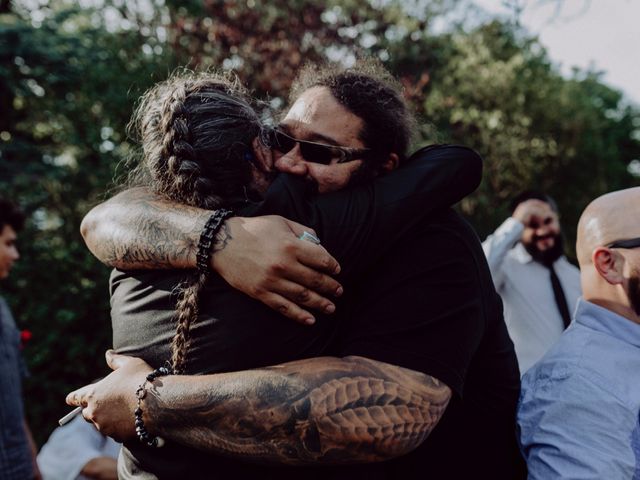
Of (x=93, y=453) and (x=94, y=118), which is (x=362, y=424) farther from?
(x=94, y=118)

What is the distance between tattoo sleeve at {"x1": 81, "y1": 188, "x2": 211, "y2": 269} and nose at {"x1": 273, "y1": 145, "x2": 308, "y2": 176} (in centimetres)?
34

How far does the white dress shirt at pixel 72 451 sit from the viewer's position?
4.24 m

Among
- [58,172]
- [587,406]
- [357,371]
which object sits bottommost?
[58,172]

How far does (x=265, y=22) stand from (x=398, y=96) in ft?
27.2

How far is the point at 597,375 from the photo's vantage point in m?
1.86

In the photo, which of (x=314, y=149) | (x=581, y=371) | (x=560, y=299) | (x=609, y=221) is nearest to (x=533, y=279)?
(x=560, y=299)

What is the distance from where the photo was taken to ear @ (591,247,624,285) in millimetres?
2129

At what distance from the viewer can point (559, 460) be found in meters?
1.75

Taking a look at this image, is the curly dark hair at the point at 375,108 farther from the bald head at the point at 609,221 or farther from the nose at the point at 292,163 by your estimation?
the bald head at the point at 609,221

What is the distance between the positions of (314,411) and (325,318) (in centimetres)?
26

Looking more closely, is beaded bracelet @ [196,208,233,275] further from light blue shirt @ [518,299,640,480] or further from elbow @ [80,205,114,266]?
light blue shirt @ [518,299,640,480]

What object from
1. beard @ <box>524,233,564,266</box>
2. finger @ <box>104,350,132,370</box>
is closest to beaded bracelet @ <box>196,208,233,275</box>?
finger @ <box>104,350,132,370</box>

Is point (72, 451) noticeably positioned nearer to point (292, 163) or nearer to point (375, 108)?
point (292, 163)

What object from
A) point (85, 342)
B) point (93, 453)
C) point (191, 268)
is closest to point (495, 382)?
point (191, 268)
